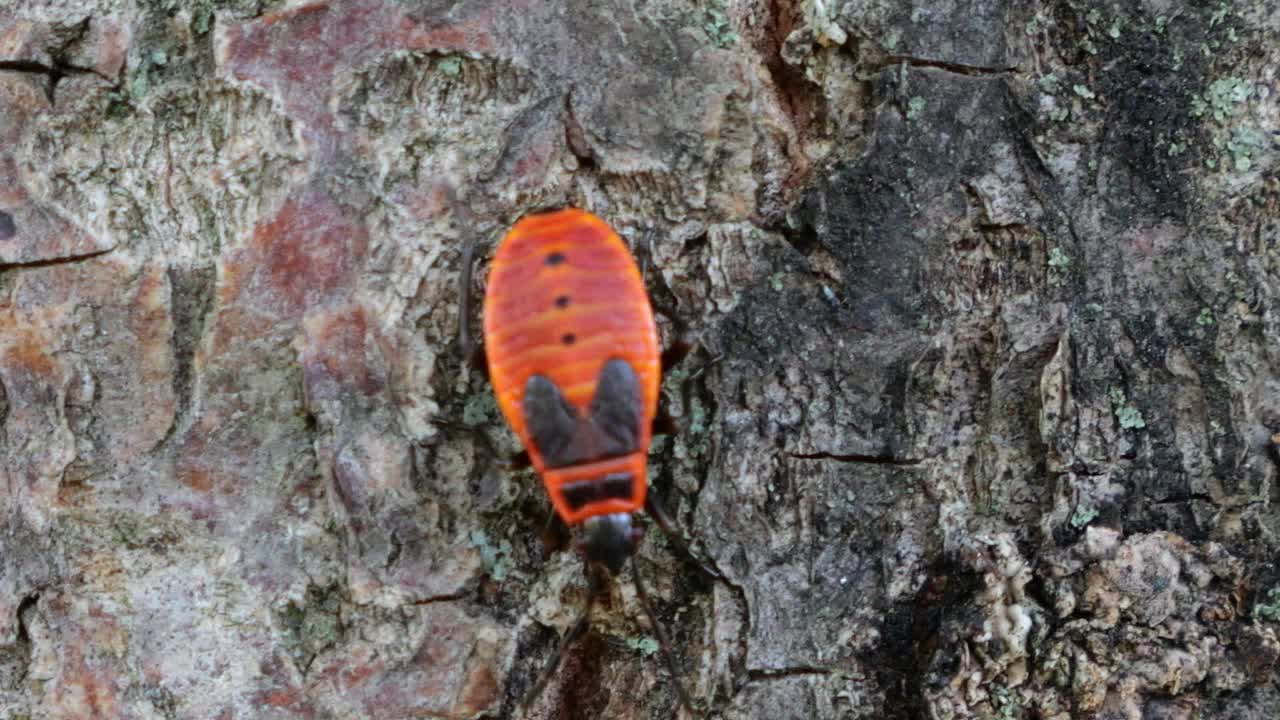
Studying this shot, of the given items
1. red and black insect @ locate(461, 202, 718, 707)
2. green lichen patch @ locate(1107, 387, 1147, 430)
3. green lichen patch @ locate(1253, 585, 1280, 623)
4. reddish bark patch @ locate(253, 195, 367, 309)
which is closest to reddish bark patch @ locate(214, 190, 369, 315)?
reddish bark patch @ locate(253, 195, 367, 309)

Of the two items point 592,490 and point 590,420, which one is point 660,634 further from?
point 590,420

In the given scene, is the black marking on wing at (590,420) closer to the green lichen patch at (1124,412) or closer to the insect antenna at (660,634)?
the insect antenna at (660,634)

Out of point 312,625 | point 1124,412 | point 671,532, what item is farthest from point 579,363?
point 1124,412

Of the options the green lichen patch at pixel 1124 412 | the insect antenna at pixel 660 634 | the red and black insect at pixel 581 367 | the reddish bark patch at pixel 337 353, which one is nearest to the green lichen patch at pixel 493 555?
the red and black insect at pixel 581 367

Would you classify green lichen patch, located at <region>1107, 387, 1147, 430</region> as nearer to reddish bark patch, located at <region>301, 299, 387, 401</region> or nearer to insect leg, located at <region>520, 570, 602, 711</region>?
insect leg, located at <region>520, 570, 602, 711</region>

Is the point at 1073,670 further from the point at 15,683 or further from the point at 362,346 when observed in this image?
the point at 15,683
